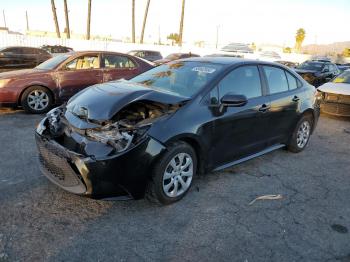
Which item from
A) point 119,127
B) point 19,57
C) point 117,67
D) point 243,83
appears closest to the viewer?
point 119,127

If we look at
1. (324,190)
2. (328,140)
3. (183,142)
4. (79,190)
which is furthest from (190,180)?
(328,140)

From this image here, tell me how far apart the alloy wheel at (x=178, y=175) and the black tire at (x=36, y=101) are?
16.9ft

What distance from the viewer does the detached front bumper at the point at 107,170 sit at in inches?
124

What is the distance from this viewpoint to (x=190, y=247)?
9.82ft

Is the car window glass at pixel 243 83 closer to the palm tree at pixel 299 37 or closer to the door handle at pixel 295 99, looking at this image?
the door handle at pixel 295 99

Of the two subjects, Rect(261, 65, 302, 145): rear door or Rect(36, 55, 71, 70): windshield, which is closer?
Rect(261, 65, 302, 145): rear door

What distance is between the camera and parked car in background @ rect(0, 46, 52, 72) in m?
13.2

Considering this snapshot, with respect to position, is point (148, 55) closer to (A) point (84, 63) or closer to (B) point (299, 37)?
(A) point (84, 63)

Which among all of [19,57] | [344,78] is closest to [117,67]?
[344,78]

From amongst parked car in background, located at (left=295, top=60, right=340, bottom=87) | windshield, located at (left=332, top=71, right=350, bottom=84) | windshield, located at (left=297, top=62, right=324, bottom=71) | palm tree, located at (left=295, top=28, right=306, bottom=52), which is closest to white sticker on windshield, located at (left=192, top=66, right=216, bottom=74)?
windshield, located at (left=332, top=71, right=350, bottom=84)

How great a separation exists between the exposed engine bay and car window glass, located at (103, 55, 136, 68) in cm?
490

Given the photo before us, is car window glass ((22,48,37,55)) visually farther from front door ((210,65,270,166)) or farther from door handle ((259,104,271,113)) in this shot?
door handle ((259,104,271,113))

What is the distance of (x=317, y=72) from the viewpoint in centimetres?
1412

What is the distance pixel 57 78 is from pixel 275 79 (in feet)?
16.5
